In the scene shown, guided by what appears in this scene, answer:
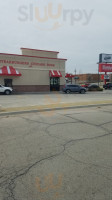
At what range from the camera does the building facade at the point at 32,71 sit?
2195 cm

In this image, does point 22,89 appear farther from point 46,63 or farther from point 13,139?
A: point 13,139

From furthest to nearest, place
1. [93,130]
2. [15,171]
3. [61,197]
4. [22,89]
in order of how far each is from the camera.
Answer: [22,89] → [93,130] → [15,171] → [61,197]

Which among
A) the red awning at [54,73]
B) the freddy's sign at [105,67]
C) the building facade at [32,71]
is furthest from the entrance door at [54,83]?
the freddy's sign at [105,67]

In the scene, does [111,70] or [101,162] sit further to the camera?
[111,70]

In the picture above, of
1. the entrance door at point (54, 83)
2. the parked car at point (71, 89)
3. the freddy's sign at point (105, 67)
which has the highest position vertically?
the freddy's sign at point (105, 67)

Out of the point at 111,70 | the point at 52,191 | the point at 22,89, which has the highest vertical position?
the point at 111,70

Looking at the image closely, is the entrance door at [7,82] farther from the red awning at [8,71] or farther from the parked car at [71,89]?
the parked car at [71,89]

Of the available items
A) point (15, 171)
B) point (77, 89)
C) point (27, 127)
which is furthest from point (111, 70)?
point (15, 171)

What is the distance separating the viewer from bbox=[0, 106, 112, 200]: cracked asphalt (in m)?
2.21

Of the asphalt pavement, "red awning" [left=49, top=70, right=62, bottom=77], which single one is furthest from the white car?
"red awning" [left=49, top=70, right=62, bottom=77]

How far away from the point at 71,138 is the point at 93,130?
3.77 ft

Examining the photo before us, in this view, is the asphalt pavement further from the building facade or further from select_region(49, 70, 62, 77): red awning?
select_region(49, 70, 62, 77): red awning

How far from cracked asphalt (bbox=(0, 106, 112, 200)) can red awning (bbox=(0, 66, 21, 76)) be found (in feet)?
57.5

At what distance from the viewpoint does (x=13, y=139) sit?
4.19 meters
